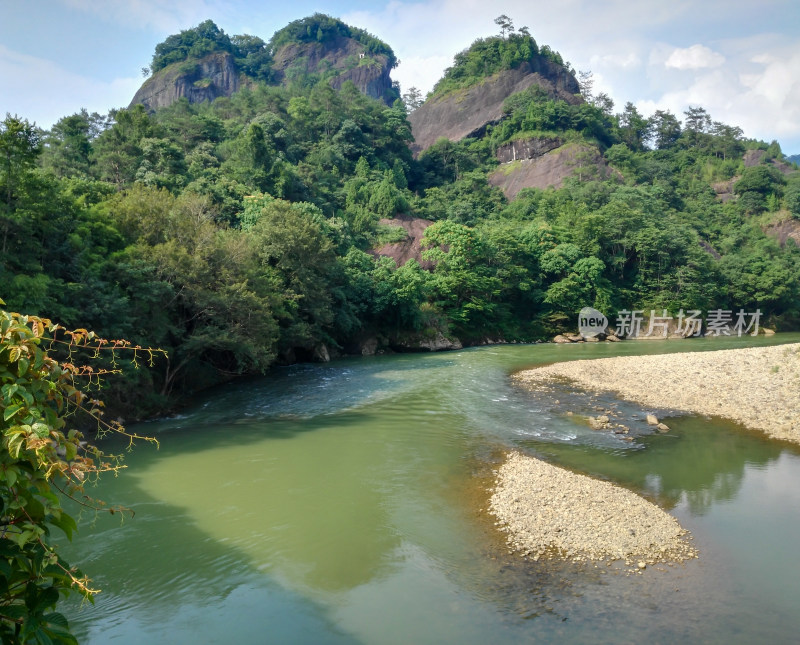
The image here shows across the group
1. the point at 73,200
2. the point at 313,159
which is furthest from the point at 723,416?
the point at 313,159

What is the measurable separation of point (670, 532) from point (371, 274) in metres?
30.4

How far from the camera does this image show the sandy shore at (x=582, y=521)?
10.1 metres

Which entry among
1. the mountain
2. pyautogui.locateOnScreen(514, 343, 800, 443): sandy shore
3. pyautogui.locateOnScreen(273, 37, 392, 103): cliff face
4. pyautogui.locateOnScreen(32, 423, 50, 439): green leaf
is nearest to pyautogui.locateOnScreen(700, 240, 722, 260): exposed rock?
pyautogui.locateOnScreen(514, 343, 800, 443): sandy shore

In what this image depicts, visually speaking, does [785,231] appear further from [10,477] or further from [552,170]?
A: [10,477]

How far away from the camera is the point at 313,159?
64375mm

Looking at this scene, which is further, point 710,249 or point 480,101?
point 480,101

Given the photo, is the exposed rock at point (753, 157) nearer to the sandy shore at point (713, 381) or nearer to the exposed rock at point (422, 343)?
the exposed rock at point (422, 343)

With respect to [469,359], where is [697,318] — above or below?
above

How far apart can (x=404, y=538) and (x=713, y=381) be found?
18.2 meters

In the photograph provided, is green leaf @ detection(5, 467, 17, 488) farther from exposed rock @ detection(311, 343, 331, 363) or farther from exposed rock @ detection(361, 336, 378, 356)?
exposed rock @ detection(361, 336, 378, 356)

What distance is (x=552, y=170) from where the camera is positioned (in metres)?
78.1

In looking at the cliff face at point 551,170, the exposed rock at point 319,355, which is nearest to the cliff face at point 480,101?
the cliff face at point 551,170

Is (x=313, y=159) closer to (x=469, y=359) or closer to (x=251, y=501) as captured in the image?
(x=469, y=359)

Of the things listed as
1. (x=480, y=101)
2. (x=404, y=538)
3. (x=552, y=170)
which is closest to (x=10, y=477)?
(x=404, y=538)
